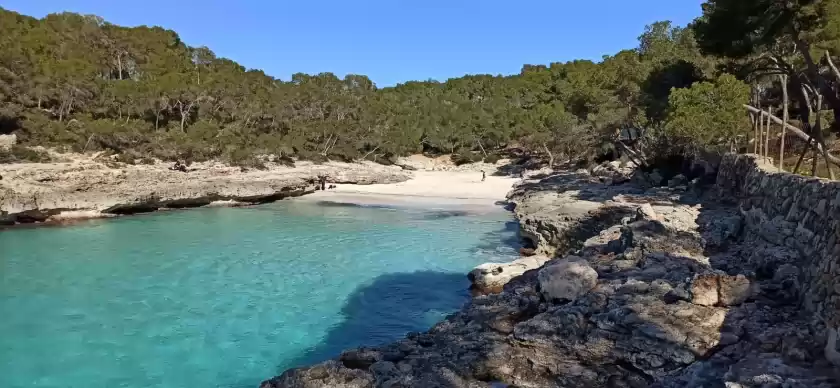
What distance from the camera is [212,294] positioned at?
1395cm

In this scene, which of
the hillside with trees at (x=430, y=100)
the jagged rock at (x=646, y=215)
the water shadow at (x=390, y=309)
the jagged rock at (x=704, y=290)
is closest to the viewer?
the jagged rock at (x=704, y=290)

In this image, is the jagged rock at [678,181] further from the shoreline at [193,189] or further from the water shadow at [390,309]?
the water shadow at [390,309]

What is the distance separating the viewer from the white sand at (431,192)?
33.5 m

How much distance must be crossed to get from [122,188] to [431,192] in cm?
1935

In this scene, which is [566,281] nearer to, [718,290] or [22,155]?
[718,290]

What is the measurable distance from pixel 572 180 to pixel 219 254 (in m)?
22.2

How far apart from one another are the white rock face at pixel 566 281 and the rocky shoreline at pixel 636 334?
0.02 metres

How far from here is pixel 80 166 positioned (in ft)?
90.0

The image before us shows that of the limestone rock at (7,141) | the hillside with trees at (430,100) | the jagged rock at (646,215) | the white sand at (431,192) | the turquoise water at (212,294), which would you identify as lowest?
the turquoise water at (212,294)

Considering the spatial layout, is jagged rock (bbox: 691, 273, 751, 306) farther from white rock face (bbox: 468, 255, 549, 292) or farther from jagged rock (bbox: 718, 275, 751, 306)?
white rock face (bbox: 468, 255, 549, 292)

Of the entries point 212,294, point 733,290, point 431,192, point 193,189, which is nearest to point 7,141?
point 193,189

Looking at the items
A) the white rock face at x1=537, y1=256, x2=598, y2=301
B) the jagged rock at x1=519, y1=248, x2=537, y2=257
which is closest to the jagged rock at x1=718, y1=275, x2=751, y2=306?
the white rock face at x1=537, y1=256, x2=598, y2=301

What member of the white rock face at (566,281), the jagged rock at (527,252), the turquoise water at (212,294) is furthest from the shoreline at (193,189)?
the white rock face at (566,281)

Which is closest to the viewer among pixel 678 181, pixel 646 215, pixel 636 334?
pixel 636 334
